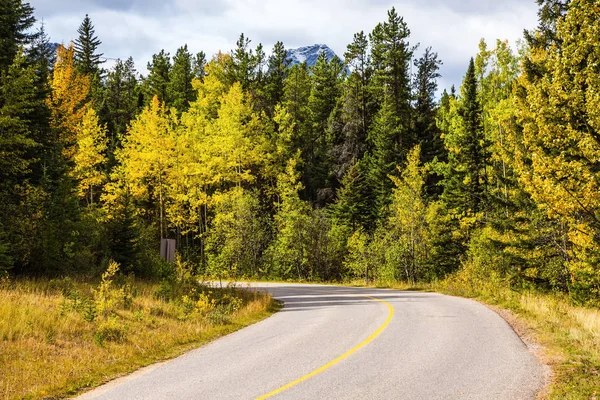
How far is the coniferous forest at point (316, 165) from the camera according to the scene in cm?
1762

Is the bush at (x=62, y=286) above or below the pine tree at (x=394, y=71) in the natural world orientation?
below

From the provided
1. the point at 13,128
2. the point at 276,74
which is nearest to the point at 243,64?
the point at 276,74

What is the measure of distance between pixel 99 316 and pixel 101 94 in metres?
55.4

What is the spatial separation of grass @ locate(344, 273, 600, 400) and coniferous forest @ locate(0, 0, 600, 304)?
10.5 feet

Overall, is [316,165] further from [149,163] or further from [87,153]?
[87,153]

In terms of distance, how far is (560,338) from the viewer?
10672 mm

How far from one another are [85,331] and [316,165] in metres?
43.9

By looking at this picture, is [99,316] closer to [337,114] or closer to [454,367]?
[454,367]

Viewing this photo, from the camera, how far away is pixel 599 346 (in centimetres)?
956

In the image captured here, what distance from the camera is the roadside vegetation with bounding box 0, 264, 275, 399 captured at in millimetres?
8328

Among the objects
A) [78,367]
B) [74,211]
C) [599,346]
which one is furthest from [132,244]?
[599,346]

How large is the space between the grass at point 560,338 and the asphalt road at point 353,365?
1.36 ft

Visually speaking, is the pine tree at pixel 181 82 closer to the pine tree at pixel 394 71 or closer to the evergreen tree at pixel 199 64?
the evergreen tree at pixel 199 64

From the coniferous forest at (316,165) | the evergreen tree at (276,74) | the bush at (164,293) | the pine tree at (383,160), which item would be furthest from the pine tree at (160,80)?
the bush at (164,293)
